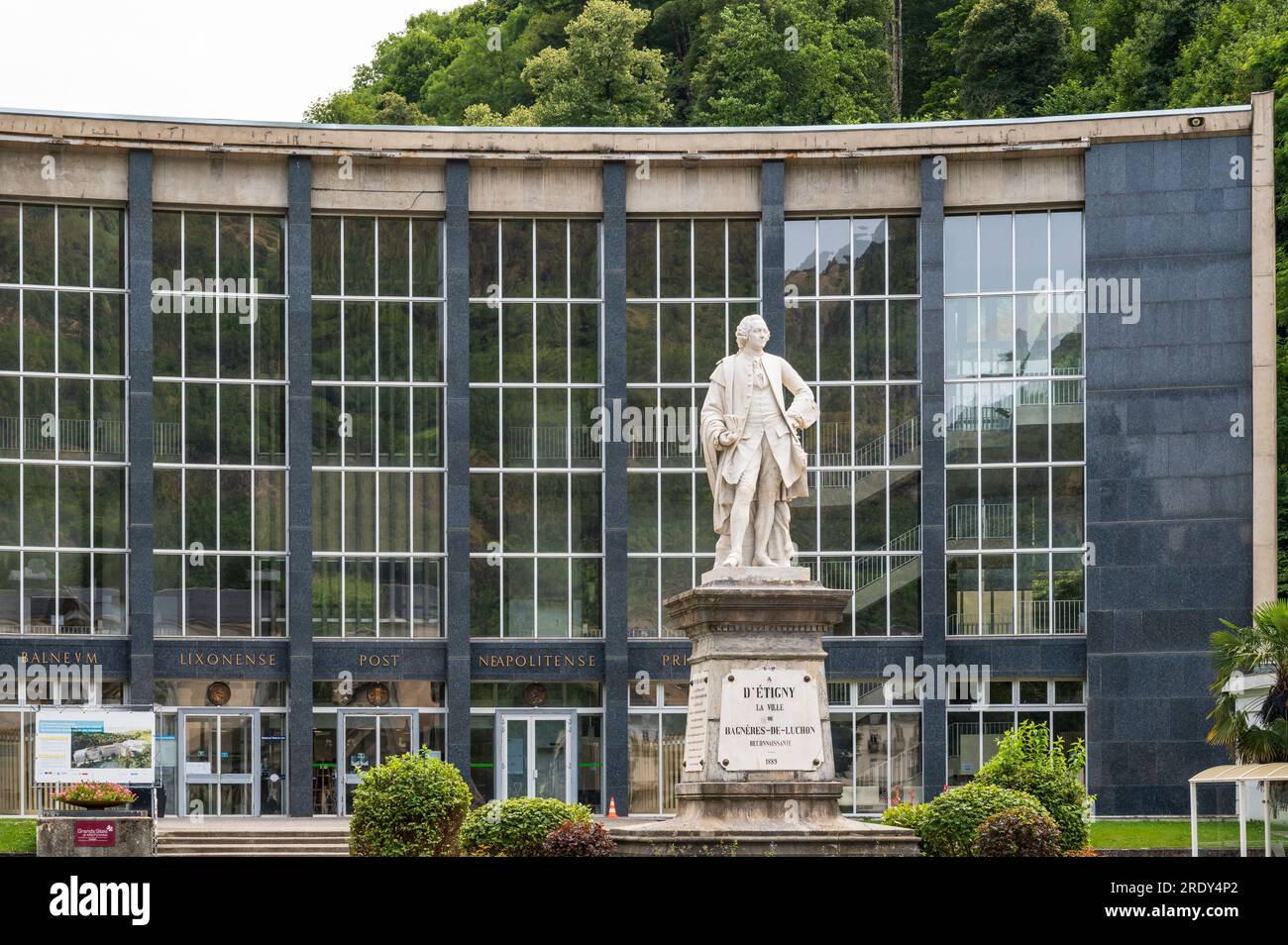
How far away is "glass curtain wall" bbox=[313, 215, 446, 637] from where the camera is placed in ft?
181

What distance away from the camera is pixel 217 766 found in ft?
176

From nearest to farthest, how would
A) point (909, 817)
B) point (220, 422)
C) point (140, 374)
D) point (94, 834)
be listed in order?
1. point (909, 817)
2. point (94, 834)
3. point (140, 374)
4. point (220, 422)

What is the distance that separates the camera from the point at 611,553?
55469 millimetres

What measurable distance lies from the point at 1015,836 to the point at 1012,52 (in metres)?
64.8

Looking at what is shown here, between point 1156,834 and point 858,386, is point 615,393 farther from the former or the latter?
point 1156,834

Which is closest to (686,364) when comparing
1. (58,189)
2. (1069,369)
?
(1069,369)

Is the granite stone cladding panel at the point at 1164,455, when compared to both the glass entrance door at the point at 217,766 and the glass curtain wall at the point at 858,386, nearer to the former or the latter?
the glass curtain wall at the point at 858,386

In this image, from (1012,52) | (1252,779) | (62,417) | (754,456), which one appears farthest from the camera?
(1012,52)

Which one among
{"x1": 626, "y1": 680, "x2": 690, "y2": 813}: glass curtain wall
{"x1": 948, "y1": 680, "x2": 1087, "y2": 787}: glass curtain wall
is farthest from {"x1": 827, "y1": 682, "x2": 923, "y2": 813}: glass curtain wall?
{"x1": 626, "y1": 680, "x2": 690, "y2": 813}: glass curtain wall

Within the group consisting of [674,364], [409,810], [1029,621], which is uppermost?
[674,364]

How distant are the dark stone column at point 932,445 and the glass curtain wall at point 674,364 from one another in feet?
14.6

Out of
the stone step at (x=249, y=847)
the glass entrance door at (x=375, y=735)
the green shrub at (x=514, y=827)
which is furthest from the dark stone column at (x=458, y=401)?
the green shrub at (x=514, y=827)

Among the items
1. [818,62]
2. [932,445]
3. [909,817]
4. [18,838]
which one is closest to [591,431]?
[932,445]
